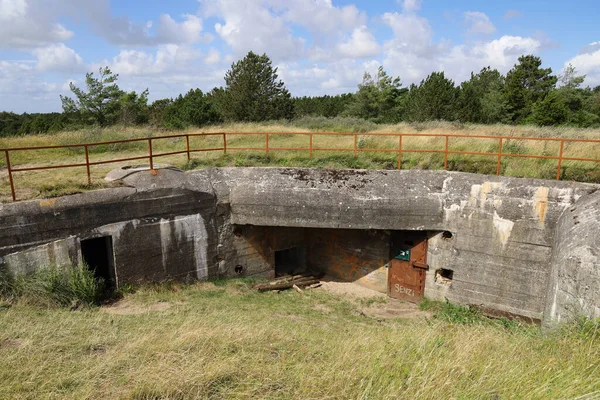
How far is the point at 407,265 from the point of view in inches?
411

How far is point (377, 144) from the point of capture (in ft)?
45.0

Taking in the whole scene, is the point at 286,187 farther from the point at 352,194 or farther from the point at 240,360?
the point at 240,360

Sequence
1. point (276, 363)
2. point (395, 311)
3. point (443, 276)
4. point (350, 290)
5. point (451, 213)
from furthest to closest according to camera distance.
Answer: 1. point (350, 290)
2. point (443, 276)
3. point (395, 311)
4. point (451, 213)
5. point (276, 363)

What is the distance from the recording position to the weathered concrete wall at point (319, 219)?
27.8 ft

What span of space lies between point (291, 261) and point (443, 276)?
4568 mm

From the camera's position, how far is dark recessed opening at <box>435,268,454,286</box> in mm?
9977

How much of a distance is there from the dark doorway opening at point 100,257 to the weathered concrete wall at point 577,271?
8.22 m

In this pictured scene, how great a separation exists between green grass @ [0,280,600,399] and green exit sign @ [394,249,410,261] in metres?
4.30

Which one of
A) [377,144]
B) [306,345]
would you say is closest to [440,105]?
[377,144]

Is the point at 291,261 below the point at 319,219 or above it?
below

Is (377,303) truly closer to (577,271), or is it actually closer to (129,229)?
(577,271)

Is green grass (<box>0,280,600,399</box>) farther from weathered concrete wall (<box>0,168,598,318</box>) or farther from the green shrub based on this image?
weathered concrete wall (<box>0,168,598,318</box>)

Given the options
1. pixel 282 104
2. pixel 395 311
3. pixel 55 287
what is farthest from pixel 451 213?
pixel 282 104

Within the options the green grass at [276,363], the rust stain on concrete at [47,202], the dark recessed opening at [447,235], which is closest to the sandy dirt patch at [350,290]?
the dark recessed opening at [447,235]
